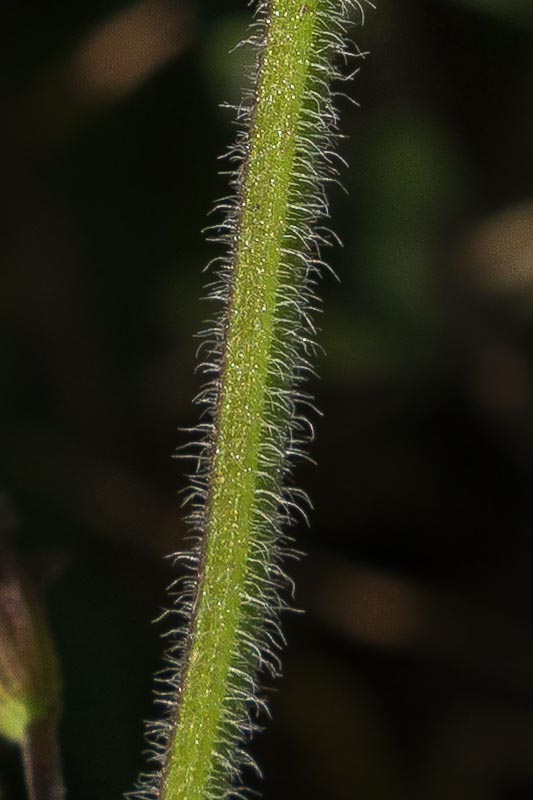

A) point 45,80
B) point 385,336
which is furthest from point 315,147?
point 45,80

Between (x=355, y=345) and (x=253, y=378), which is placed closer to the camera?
(x=253, y=378)

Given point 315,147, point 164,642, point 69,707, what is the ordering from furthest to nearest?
1. point 164,642
2. point 69,707
3. point 315,147

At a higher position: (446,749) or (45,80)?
(45,80)

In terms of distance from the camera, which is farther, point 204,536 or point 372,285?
point 372,285

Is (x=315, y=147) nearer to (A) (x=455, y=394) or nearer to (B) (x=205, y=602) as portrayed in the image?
(B) (x=205, y=602)

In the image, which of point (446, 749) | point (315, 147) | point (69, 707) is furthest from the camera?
point (446, 749)
